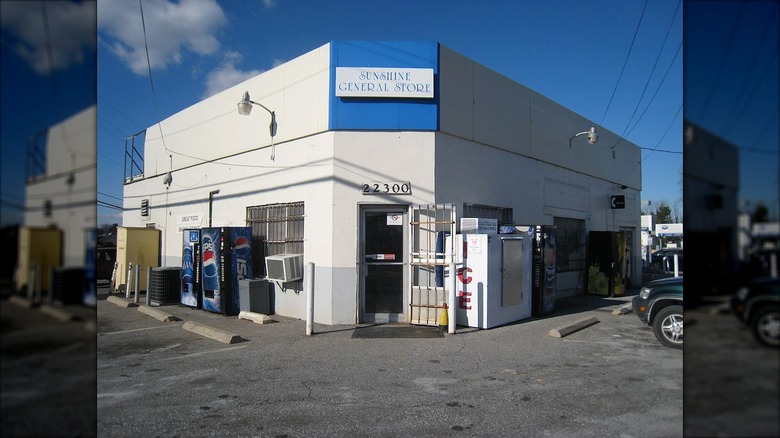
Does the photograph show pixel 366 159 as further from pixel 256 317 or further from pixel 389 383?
pixel 389 383

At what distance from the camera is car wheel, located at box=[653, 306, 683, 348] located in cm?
707

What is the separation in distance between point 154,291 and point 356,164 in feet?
25.5

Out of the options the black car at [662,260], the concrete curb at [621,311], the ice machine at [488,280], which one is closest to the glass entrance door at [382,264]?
the ice machine at [488,280]

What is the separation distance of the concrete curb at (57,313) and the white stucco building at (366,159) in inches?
338

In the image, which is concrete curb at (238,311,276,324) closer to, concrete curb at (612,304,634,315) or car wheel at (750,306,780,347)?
concrete curb at (612,304,634,315)

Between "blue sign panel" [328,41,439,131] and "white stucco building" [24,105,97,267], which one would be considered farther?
"blue sign panel" [328,41,439,131]

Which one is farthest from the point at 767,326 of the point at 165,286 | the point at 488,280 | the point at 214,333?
the point at 165,286

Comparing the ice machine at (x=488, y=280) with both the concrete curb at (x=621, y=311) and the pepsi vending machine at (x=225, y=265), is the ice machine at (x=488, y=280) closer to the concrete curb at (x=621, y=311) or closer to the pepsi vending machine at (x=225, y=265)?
the concrete curb at (x=621, y=311)

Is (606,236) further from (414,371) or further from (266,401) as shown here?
(266,401)

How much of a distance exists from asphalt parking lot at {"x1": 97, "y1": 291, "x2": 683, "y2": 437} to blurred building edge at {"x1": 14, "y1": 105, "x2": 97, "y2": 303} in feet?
11.0

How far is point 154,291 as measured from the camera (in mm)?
13633

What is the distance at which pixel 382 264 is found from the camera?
10164mm

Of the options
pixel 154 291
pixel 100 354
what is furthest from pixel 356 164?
pixel 154 291

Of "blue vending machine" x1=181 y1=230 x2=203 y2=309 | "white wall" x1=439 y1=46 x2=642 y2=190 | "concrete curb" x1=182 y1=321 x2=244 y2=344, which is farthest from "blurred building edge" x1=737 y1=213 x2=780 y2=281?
"blue vending machine" x1=181 y1=230 x2=203 y2=309
